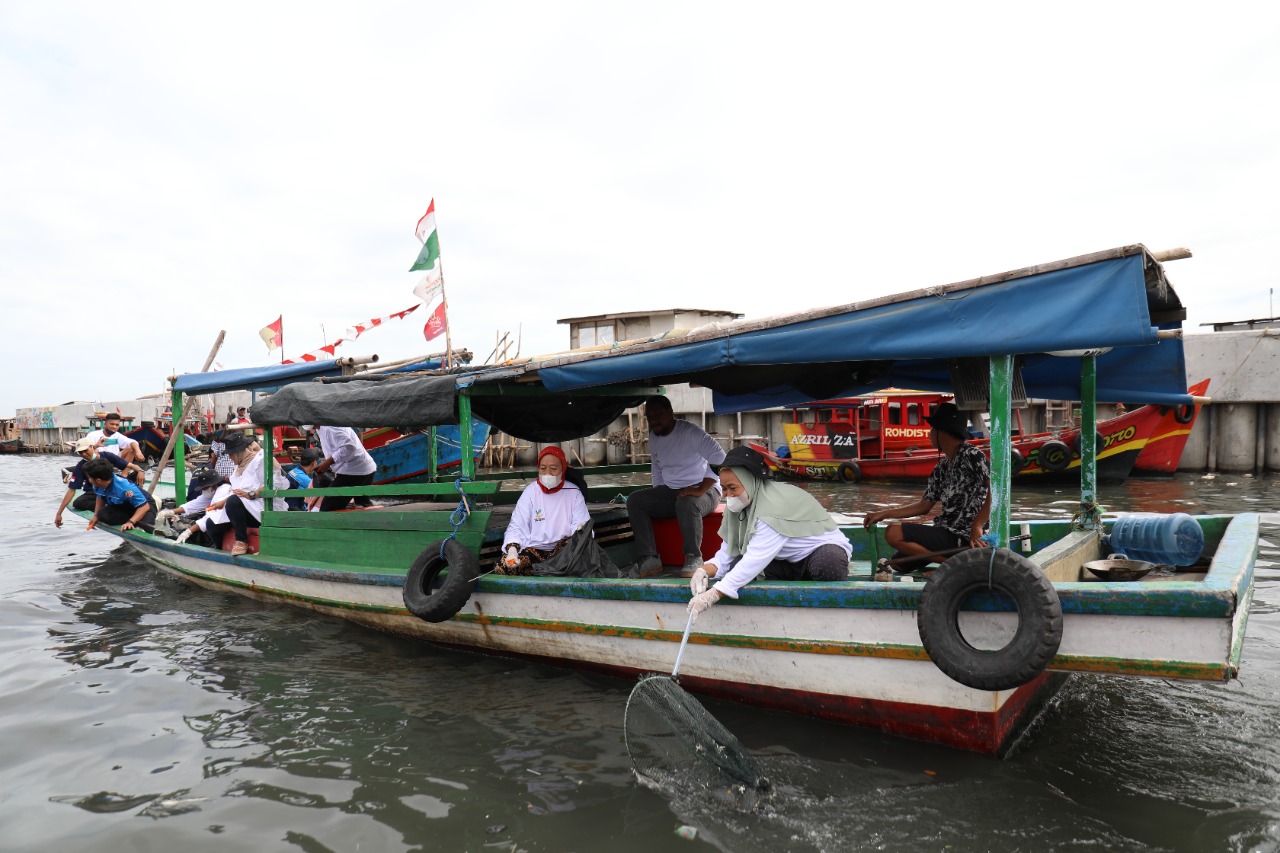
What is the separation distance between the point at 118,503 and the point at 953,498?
32.9 ft

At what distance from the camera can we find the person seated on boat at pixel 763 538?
420 centimetres

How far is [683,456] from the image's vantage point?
597cm

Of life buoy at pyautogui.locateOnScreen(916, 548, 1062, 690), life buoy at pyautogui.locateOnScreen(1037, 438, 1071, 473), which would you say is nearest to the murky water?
life buoy at pyautogui.locateOnScreen(916, 548, 1062, 690)

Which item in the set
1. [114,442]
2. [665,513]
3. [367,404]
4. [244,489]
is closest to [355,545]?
[367,404]

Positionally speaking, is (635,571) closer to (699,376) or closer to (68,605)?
(699,376)

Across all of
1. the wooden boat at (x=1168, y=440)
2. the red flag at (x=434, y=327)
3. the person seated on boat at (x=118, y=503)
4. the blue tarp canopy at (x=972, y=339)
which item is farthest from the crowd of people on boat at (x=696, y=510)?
the wooden boat at (x=1168, y=440)

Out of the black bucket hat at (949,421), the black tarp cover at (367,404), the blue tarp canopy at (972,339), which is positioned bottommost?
the black bucket hat at (949,421)

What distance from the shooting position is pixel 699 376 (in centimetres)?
608

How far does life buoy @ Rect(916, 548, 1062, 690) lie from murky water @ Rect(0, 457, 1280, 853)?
2.18 feet

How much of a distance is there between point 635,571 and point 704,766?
2.01 meters

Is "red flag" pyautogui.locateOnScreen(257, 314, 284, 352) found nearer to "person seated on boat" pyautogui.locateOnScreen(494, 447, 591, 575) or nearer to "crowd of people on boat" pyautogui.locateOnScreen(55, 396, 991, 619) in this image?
"crowd of people on boat" pyautogui.locateOnScreen(55, 396, 991, 619)

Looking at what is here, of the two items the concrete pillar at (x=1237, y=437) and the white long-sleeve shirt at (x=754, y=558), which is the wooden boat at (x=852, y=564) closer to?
the white long-sleeve shirt at (x=754, y=558)

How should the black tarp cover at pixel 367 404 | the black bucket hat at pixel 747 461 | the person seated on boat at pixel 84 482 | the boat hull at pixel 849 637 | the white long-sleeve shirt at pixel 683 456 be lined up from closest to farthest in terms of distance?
the boat hull at pixel 849 637 < the black bucket hat at pixel 747 461 < the black tarp cover at pixel 367 404 < the white long-sleeve shirt at pixel 683 456 < the person seated on boat at pixel 84 482

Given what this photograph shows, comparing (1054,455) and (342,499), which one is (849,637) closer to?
(342,499)
